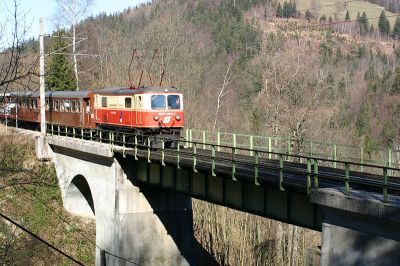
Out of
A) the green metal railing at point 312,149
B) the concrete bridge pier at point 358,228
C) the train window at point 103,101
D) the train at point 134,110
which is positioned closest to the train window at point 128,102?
the train at point 134,110

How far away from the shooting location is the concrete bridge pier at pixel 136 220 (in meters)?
24.2

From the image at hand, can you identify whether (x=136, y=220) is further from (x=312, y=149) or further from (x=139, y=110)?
(x=312, y=149)

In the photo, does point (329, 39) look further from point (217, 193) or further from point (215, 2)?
point (217, 193)

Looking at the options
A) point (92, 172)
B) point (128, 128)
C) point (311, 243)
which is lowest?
point (311, 243)

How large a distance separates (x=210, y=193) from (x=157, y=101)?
9.12 metres

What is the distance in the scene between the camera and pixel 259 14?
7106 inches

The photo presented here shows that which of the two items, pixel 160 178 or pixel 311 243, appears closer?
pixel 160 178

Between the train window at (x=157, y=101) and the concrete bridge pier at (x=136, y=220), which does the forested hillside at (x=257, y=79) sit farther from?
the train window at (x=157, y=101)

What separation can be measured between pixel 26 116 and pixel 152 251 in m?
20.3

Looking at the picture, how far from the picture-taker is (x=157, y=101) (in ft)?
87.4

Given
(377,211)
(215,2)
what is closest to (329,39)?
(215,2)

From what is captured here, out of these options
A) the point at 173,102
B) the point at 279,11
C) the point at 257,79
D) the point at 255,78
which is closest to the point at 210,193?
the point at 173,102

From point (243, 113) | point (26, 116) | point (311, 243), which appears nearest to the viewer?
point (311, 243)

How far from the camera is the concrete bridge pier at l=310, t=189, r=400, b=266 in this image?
10789mm
